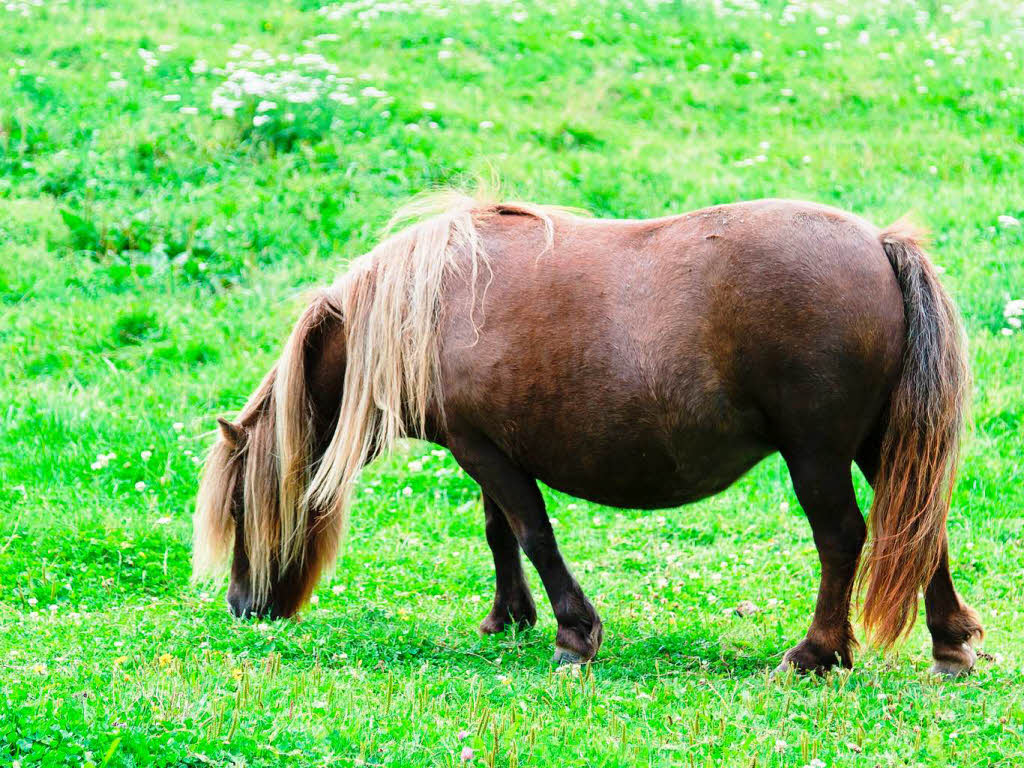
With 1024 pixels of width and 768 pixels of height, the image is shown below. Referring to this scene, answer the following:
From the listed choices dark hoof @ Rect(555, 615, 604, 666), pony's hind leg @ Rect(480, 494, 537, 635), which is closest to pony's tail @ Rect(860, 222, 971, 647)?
dark hoof @ Rect(555, 615, 604, 666)

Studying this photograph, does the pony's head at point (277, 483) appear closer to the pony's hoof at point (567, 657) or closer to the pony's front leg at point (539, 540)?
the pony's front leg at point (539, 540)

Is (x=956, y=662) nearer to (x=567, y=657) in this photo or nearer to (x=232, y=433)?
(x=567, y=657)

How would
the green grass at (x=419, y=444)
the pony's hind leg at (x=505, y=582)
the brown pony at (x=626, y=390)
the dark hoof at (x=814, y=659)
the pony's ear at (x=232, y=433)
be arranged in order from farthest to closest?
the pony's hind leg at (x=505, y=582), the pony's ear at (x=232, y=433), the dark hoof at (x=814, y=659), the brown pony at (x=626, y=390), the green grass at (x=419, y=444)

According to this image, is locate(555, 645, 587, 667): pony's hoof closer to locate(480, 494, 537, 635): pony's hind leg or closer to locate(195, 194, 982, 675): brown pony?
locate(195, 194, 982, 675): brown pony

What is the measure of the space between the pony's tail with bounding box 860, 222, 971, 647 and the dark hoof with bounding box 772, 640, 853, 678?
0.17 metres

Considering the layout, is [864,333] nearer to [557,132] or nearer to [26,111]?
[557,132]

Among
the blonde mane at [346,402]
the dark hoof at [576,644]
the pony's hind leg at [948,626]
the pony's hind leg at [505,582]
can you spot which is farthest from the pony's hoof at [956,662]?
the blonde mane at [346,402]

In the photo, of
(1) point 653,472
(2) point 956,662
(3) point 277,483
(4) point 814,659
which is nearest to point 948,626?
(2) point 956,662

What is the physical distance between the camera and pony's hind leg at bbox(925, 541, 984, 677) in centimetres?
475

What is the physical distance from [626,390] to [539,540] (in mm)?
767

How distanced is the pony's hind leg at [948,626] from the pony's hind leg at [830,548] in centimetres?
35

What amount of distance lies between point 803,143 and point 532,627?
25.0ft

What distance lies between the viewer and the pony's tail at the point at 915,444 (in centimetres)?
443

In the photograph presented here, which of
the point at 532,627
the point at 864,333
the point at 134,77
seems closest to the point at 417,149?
the point at 134,77
